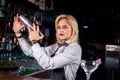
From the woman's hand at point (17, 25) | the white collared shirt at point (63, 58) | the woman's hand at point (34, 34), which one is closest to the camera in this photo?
the white collared shirt at point (63, 58)

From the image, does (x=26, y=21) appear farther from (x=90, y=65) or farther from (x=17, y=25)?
(x=90, y=65)

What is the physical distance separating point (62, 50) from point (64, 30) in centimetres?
17

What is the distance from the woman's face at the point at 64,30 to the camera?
1.93 m

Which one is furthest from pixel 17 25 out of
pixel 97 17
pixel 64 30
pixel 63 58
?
pixel 97 17

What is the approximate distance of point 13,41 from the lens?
7.32ft

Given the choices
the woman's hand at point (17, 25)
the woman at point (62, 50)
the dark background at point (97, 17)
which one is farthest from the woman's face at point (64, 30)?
the woman's hand at point (17, 25)

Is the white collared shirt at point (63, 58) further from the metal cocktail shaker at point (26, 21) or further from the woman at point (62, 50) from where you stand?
the metal cocktail shaker at point (26, 21)

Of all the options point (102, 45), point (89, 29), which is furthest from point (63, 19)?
point (102, 45)

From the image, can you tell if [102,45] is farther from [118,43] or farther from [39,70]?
[39,70]

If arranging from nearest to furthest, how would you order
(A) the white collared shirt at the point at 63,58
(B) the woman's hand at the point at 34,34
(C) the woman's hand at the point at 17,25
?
(A) the white collared shirt at the point at 63,58
(B) the woman's hand at the point at 34,34
(C) the woman's hand at the point at 17,25

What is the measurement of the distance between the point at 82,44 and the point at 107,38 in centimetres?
21

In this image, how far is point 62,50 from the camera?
1908 millimetres

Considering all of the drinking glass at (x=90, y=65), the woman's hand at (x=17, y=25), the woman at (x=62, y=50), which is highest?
the woman's hand at (x=17, y=25)

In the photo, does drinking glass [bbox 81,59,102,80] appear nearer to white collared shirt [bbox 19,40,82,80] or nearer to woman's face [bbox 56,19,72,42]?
white collared shirt [bbox 19,40,82,80]
